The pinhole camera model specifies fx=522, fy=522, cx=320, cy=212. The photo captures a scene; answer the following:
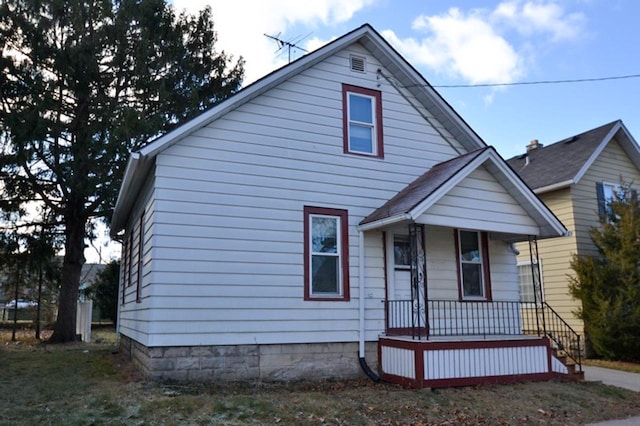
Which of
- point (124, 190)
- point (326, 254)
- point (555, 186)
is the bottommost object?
point (326, 254)

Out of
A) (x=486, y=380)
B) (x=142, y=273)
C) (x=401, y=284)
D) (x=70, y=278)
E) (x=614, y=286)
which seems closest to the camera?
(x=486, y=380)

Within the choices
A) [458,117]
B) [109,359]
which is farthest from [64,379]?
[458,117]

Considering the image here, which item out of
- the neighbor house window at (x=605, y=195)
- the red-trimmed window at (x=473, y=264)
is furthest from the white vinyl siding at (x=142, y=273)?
the neighbor house window at (x=605, y=195)

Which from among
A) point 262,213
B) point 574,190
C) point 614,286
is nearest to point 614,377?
point 614,286

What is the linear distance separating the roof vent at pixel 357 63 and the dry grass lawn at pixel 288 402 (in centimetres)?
649

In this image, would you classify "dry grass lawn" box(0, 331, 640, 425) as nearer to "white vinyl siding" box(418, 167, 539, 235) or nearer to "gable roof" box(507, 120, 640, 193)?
"white vinyl siding" box(418, 167, 539, 235)

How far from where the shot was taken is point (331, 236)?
10.3m

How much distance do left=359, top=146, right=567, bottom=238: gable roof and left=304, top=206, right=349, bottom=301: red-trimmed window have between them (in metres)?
0.51

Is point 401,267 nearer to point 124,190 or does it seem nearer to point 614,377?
point 614,377

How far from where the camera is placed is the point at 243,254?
9.32m

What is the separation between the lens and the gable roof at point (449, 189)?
9.31 metres

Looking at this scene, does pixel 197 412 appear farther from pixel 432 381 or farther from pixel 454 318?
pixel 454 318

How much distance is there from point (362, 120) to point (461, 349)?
16.7ft

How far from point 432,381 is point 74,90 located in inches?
606
